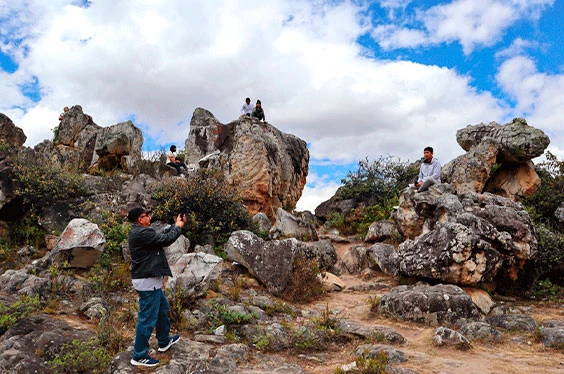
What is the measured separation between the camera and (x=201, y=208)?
40.2ft

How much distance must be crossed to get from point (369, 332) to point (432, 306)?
1.75m

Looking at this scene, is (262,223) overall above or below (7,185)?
below

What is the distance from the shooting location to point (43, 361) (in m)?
5.18

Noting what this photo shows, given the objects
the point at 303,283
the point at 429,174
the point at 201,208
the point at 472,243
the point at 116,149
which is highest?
the point at 116,149

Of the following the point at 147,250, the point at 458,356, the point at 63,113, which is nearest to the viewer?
the point at 147,250

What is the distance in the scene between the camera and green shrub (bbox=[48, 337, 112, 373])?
16.6ft

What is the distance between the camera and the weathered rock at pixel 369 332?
6578mm

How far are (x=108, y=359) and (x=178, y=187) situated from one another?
306 inches

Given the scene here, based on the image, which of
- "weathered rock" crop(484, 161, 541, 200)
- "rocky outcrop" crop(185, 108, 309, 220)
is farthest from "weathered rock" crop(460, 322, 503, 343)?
"rocky outcrop" crop(185, 108, 309, 220)

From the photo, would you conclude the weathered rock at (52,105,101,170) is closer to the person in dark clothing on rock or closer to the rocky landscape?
the rocky landscape

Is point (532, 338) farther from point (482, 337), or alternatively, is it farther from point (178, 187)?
point (178, 187)

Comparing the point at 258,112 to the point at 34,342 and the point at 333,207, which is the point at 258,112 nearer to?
the point at 333,207

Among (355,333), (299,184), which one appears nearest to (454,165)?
(299,184)

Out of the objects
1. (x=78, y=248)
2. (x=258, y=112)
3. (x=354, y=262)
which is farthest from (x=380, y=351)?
(x=258, y=112)
